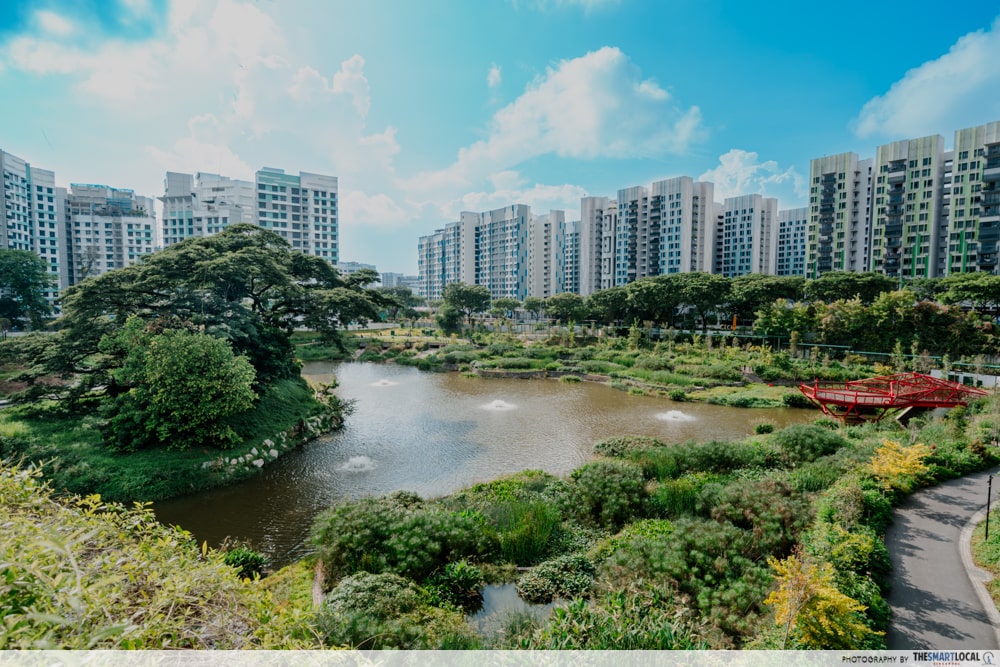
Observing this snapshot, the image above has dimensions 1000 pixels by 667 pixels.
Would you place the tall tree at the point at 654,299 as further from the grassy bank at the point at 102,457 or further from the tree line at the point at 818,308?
the grassy bank at the point at 102,457

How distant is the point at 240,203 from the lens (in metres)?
61.7

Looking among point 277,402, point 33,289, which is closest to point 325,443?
point 277,402

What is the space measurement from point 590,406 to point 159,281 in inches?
642

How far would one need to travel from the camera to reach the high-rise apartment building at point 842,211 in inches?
2185

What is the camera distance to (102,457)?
1161cm

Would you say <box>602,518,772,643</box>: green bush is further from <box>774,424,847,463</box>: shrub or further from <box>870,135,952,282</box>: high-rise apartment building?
<box>870,135,952,282</box>: high-rise apartment building

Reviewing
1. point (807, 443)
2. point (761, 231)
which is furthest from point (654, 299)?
point (761, 231)

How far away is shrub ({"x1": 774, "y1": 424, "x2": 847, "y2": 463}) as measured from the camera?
40.4 feet

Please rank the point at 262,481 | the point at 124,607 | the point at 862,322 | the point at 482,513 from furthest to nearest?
1. the point at 862,322
2. the point at 262,481
3. the point at 482,513
4. the point at 124,607

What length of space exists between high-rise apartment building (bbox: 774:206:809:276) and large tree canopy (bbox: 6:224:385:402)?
79691 mm

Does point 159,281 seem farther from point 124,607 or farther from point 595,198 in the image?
point 595,198

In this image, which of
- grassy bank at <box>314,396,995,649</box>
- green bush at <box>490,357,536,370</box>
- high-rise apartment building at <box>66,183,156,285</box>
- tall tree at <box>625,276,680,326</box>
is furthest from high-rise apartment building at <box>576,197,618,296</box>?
grassy bank at <box>314,396,995,649</box>

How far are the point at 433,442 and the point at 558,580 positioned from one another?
922cm

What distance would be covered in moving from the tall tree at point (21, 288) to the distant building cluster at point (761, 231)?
188ft
